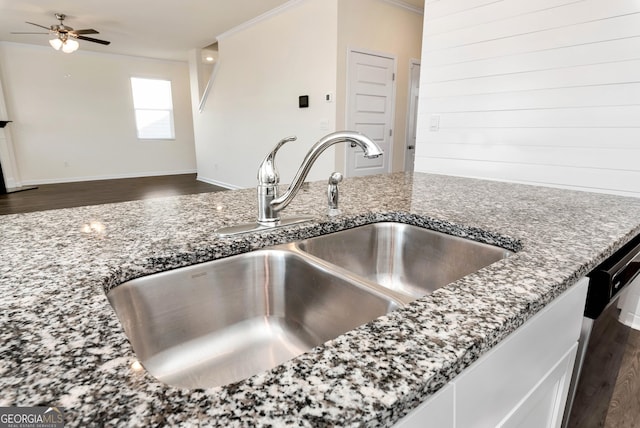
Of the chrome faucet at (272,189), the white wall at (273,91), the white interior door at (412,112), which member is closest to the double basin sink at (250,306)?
the chrome faucet at (272,189)

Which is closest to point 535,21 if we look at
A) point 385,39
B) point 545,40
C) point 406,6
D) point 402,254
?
point 545,40

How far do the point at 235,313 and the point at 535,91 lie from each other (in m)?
1.81

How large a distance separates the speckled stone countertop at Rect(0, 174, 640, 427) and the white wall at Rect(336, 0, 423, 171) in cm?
315

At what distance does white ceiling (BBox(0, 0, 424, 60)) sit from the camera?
4.23 meters

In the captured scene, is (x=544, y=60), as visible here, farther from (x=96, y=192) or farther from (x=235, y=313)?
(x=96, y=192)

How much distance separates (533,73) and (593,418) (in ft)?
5.06

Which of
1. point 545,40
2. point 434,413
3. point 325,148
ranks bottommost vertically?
point 434,413

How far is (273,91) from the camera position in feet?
15.8

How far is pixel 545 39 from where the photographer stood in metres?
1.69

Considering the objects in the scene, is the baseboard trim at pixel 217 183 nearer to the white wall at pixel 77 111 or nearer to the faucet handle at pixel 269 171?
the white wall at pixel 77 111

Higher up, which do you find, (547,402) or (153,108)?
(153,108)

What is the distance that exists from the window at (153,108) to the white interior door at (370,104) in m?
5.64

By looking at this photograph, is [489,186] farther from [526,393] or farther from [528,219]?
[526,393]

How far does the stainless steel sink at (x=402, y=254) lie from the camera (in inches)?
38.4
